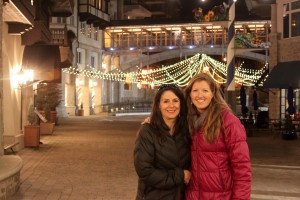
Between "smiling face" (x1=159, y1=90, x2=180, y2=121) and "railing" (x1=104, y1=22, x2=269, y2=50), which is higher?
"railing" (x1=104, y1=22, x2=269, y2=50)

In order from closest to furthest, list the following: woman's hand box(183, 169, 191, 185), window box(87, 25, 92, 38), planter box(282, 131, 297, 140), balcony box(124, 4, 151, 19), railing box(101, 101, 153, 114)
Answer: woman's hand box(183, 169, 191, 185)
planter box(282, 131, 297, 140)
window box(87, 25, 92, 38)
railing box(101, 101, 153, 114)
balcony box(124, 4, 151, 19)

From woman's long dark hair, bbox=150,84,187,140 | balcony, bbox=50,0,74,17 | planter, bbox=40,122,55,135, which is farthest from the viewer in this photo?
planter, bbox=40,122,55,135

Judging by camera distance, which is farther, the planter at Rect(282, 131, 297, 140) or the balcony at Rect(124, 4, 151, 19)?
the balcony at Rect(124, 4, 151, 19)

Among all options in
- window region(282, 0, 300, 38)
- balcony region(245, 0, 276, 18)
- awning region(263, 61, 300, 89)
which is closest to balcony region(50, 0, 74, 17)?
awning region(263, 61, 300, 89)

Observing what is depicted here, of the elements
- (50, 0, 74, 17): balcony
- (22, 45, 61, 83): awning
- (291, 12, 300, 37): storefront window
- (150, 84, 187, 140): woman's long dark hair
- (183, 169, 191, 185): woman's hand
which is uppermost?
(50, 0, 74, 17): balcony

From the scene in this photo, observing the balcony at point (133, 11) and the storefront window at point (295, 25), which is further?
the balcony at point (133, 11)

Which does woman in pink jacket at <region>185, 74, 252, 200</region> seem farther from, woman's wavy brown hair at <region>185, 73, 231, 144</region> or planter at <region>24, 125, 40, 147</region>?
planter at <region>24, 125, 40, 147</region>

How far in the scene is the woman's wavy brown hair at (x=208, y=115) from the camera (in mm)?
4023

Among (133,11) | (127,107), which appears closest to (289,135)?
(127,107)

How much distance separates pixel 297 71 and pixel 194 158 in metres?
19.9

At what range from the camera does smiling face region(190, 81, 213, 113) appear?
13.8ft

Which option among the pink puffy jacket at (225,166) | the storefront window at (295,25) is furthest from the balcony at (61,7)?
the pink puffy jacket at (225,166)

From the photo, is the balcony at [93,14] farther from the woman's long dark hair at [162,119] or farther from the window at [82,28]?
the woman's long dark hair at [162,119]

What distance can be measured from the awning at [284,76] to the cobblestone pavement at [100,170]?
9.51 ft
